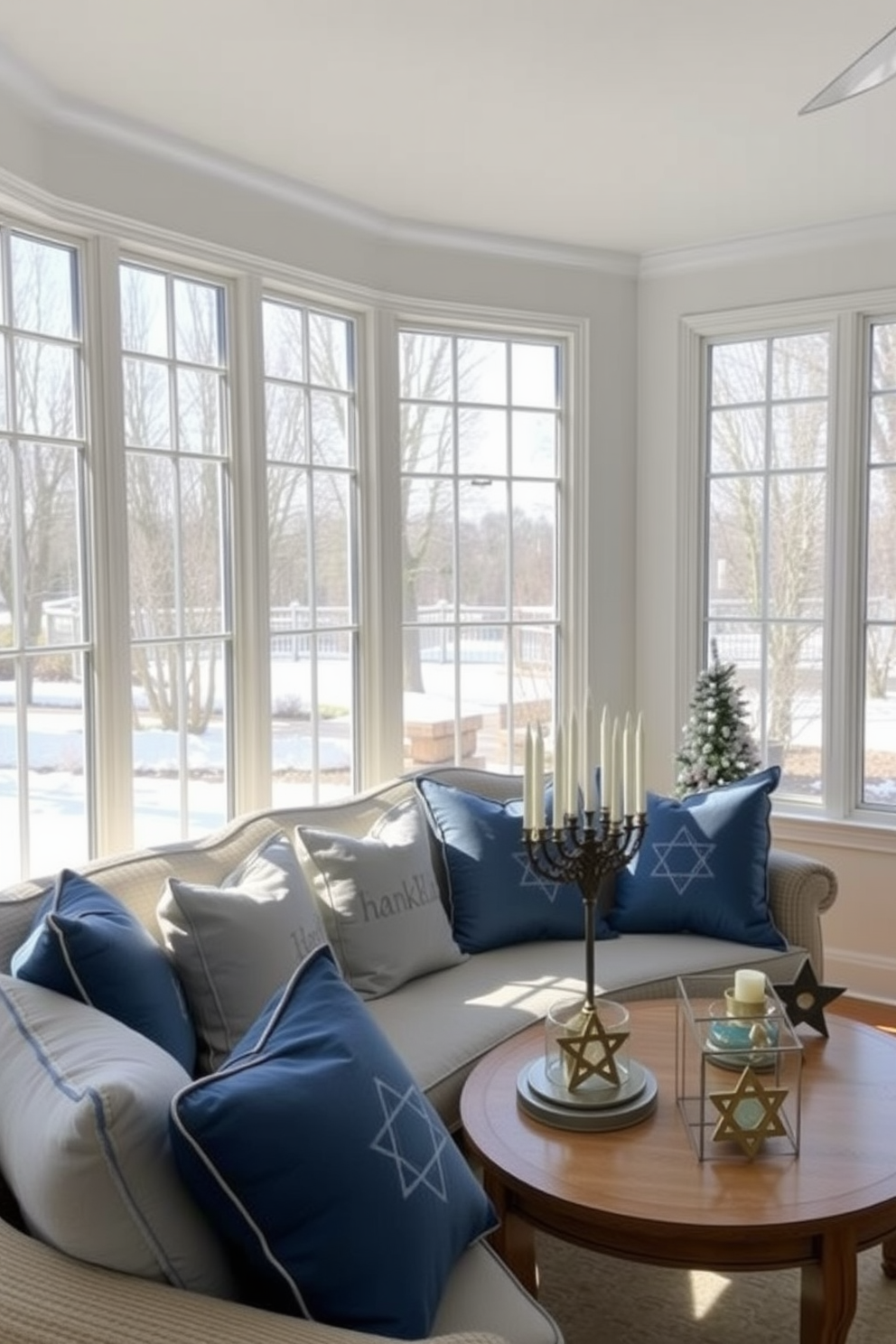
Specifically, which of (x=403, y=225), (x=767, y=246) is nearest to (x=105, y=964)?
(x=403, y=225)

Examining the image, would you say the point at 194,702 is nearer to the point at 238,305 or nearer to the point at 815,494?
the point at 238,305

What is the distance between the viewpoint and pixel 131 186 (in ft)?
10.3

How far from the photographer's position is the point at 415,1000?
2.82 meters

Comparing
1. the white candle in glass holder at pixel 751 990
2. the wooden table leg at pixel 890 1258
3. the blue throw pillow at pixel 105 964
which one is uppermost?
the blue throw pillow at pixel 105 964

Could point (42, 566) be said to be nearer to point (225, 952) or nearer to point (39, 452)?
point (39, 452)

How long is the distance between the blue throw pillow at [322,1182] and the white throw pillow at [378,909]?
120 cm

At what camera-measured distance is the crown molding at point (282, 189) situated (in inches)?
113

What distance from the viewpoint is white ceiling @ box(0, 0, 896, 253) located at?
249 cm

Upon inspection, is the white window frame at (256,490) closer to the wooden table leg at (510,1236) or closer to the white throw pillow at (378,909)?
the white throw pillow at (378,909)

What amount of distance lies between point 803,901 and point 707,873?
0.29 m

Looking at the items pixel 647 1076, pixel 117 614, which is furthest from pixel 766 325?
pixel 647 1076

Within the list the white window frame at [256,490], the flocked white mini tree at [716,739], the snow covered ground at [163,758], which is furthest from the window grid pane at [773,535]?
the white window frame at [256,490]

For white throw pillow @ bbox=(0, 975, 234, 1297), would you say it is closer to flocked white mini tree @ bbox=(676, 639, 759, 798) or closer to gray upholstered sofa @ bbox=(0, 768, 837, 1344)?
gray upholstered sofa @ bbox=(0, 768, 837, 1344)

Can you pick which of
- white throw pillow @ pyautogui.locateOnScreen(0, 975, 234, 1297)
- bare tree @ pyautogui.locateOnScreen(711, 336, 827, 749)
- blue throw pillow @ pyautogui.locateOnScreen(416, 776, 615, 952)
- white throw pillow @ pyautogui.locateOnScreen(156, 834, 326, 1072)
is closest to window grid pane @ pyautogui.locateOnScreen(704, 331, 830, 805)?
bare tree @ pyautogui.locateOnScreen(711, 336, 827, 749)
